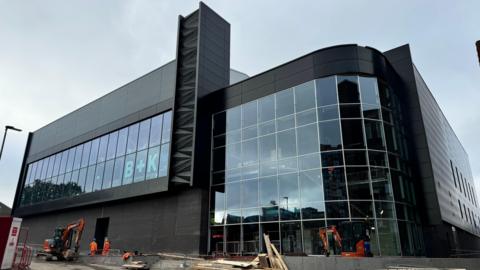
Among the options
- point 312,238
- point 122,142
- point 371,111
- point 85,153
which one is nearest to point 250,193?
point 312,238

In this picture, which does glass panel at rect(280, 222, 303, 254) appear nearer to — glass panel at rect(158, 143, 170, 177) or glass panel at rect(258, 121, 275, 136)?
glass panel at rect(258, 121, 275, 136)

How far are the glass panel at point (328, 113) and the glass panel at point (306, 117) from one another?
41 cm

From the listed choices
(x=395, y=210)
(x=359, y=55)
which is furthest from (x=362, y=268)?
(x=359, y=55)

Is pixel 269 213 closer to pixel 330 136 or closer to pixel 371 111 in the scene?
pixel 330 136

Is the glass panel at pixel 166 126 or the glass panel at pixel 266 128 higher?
the glass panel at pixel 166 126

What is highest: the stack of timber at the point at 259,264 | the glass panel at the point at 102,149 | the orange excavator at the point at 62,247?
the glass panel at the point at 102,149

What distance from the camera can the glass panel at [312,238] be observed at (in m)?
22.6

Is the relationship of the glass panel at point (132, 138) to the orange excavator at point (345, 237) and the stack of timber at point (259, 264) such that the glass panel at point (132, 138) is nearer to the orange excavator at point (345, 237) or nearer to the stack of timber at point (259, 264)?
the stack of timber at point (259, 264)

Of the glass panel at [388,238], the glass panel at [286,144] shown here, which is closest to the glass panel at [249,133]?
the glass panel at [286,144]

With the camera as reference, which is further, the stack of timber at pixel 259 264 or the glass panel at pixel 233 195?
the glass panel at pixel 233 195

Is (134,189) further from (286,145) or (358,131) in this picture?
(358,131)

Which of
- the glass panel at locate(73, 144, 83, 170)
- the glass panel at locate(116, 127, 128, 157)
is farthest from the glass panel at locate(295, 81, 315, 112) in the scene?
the glass panel at locate(73, 144, 83, 170)

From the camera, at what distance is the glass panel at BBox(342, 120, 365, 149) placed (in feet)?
79.4

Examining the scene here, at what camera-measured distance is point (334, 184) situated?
2347 cm
